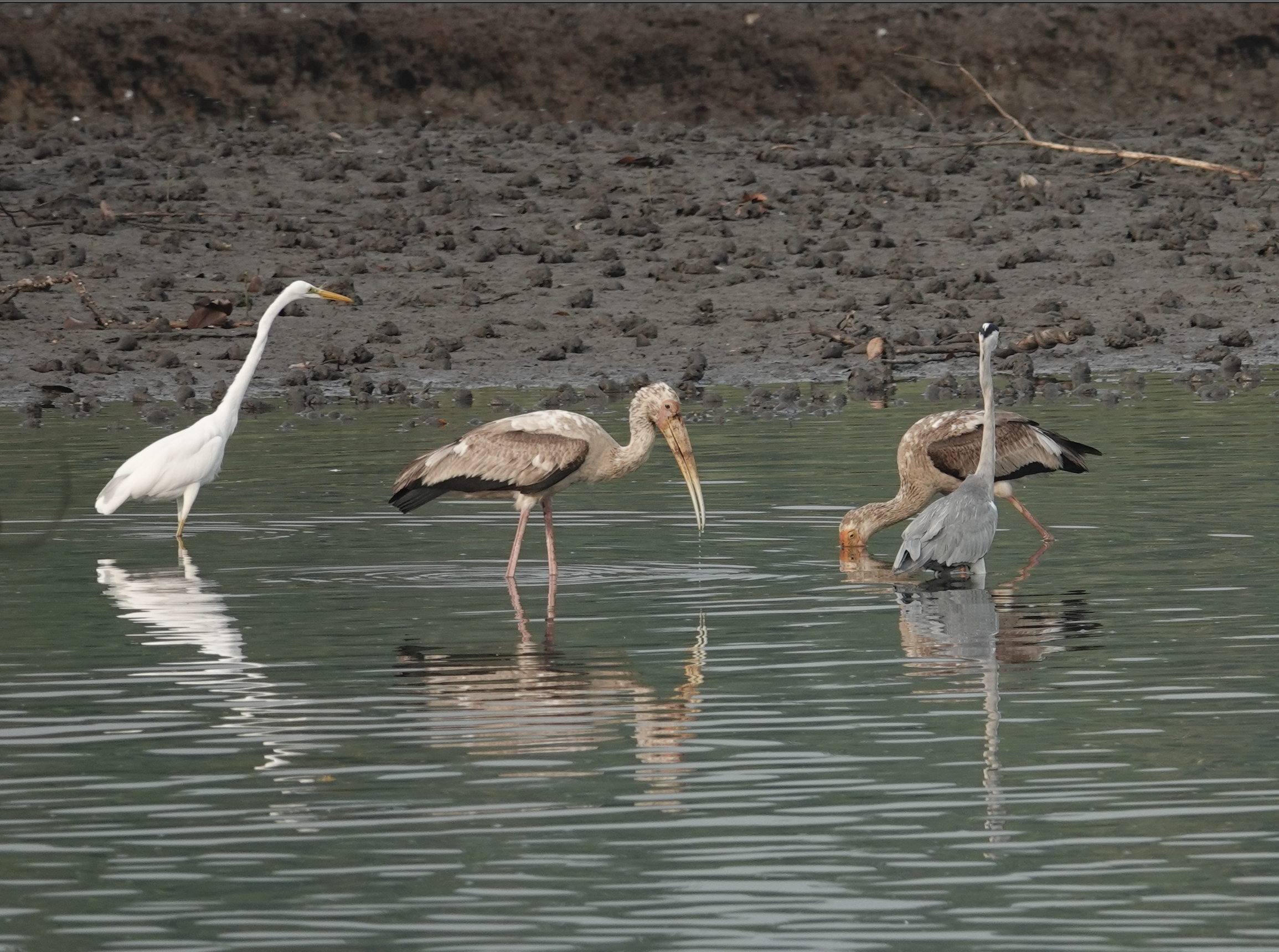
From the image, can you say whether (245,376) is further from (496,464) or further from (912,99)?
(912,99)

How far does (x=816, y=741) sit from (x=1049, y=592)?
3018mm

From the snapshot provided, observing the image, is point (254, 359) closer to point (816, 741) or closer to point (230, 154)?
point (816, 741)

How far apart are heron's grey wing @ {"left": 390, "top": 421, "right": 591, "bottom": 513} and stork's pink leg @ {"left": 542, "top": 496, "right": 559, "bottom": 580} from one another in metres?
0.17

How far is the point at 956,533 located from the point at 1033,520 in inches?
55.0

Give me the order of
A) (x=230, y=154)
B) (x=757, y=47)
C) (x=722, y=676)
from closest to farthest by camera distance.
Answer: (x=722, y=676), (x=230, y=154), (x=757, y=47)

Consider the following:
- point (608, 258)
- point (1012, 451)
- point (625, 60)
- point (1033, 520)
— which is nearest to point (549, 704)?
point (1033, 520)

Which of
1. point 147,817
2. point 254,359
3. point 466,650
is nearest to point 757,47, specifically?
point 254,359

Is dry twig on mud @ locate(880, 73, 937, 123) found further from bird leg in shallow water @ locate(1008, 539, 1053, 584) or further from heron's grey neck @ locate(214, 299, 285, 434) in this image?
bird leg in shallow water @ locate(1008, 539, 1053, 584)

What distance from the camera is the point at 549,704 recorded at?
7.57 meters

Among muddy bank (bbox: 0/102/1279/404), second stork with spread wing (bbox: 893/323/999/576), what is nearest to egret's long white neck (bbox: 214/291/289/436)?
muddy bank (bbox: 0/102/1279/404)

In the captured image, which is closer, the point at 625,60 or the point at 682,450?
the point at 682,450

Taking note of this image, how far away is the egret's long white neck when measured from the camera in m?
12.6

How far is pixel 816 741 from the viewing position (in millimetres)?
6906

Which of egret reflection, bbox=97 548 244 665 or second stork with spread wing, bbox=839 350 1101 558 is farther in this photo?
second stork with spread wing, bbox=839 350 1101 558
